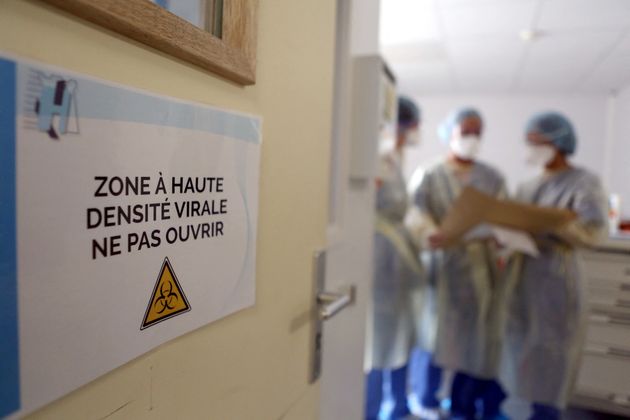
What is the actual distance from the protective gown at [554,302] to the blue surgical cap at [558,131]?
12 cm

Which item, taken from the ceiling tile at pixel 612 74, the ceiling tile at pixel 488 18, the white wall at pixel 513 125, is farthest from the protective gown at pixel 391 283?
the white wall at pixel 513 125

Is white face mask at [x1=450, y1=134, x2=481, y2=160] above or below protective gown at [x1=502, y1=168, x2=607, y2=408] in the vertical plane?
above

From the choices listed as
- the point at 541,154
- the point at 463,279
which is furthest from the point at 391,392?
the point at 541,154

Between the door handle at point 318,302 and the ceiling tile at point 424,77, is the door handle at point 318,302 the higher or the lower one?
the lower one

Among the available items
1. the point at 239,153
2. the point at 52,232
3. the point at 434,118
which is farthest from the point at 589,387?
the point at 434,118

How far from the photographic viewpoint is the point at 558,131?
1.71 meters

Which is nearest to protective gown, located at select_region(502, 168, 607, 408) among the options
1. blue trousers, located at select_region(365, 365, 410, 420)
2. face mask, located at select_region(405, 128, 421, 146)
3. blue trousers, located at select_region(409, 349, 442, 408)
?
blue trousers, located at select_region(409, 349, 442, 408)

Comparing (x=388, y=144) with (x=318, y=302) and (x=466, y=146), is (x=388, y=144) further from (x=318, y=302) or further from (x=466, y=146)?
(x=318, y=302)

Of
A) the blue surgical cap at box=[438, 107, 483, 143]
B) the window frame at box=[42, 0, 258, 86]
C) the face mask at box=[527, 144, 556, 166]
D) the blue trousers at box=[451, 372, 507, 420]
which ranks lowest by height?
the blue trousers at box=[451, 372, 507, 420]

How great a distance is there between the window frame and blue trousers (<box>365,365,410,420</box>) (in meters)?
1.70

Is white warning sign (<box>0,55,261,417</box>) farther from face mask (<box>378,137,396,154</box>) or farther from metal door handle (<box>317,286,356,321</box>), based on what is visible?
face mask (<box>378,137,396,154</box>)

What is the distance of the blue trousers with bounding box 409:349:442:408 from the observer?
1.92m

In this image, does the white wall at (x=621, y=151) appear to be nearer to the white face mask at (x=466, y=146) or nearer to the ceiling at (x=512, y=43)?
the ceiling at (x=512, y=43)

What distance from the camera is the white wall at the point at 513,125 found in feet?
11.1
